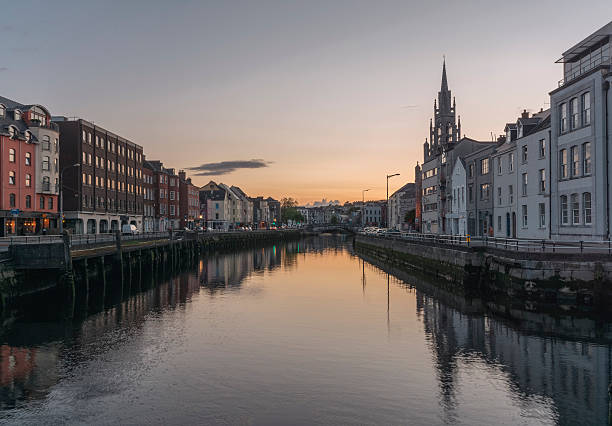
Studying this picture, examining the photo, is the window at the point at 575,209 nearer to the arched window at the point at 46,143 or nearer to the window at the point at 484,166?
the window at the point at 484,166

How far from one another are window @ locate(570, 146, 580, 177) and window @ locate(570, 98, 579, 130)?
1.69 m

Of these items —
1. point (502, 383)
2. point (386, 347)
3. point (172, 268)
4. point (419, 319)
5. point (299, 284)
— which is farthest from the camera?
point (172, 268)

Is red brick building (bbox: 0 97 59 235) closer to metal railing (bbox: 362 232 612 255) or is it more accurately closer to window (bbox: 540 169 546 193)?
metal railing (bbox: 362 232 612 255)

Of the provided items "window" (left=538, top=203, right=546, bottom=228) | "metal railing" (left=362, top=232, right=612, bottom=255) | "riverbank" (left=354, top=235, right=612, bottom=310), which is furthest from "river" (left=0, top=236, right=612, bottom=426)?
"window" (left=538, top=203, right=546, bottom=228)

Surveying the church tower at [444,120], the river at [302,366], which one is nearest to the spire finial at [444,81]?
the church tower at [444,120]

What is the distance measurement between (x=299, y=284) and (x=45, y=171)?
43983 millimetres

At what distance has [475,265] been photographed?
36.2 meters

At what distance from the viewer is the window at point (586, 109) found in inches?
1337

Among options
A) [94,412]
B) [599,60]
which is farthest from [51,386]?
[599,60]

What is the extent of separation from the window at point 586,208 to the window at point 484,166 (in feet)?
84.5

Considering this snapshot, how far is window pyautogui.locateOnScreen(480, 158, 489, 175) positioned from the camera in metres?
59.8

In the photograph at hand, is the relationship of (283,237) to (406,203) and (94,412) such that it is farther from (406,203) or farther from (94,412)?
(94,412)

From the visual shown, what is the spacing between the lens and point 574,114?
118 ft

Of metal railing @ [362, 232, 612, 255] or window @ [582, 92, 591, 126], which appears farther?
window @ [582, 92, 591, 126]
